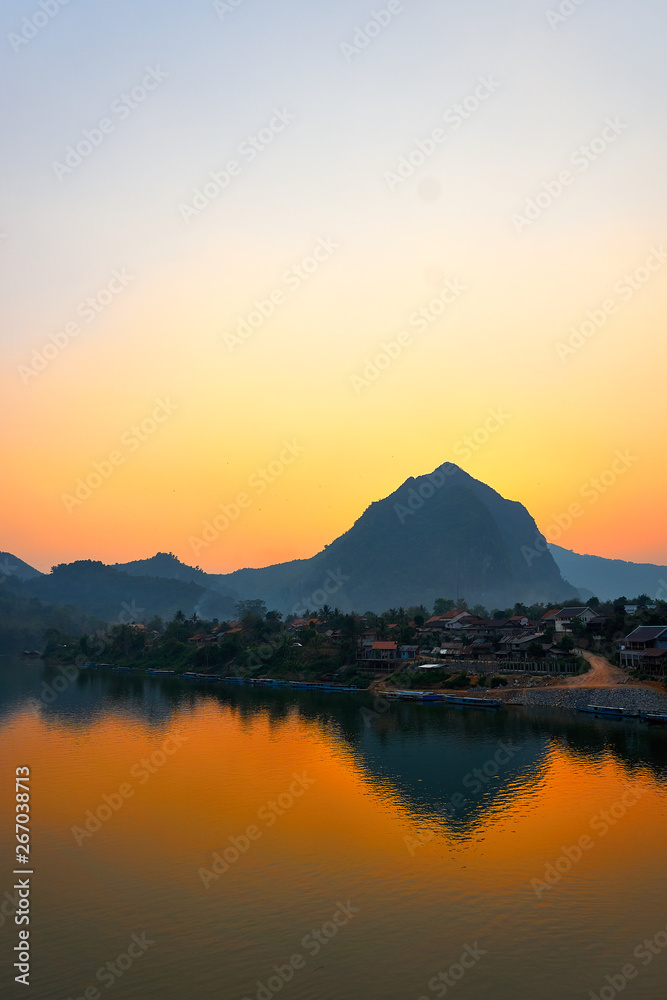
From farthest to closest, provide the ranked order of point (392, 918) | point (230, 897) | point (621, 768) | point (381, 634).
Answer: point (381, 634), point (621, 768), point (230, 897), point (392, 918)

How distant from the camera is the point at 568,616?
345 ft

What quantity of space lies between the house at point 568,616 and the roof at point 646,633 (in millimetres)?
20768

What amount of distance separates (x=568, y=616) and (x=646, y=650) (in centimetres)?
2918

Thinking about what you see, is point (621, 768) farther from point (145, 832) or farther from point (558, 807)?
point (145, 832)

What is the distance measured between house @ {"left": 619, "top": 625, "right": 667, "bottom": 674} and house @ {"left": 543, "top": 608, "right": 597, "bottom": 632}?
65.8 ft

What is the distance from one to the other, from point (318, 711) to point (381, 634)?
37.3 metres

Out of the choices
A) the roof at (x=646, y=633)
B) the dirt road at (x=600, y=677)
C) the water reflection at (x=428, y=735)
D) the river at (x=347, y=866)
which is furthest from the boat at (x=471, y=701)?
the roof at (x=646, y=633)

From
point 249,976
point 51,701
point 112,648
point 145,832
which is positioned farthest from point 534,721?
point 112,648

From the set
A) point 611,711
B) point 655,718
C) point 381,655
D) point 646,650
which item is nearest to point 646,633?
point 646,650

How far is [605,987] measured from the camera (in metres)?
21.6

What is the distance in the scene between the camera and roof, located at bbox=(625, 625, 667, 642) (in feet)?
251

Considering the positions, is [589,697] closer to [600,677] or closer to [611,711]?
[611,711]

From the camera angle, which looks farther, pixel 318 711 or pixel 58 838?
pixel 318 711

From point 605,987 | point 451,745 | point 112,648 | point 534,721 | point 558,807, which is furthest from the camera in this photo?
point 112,648
